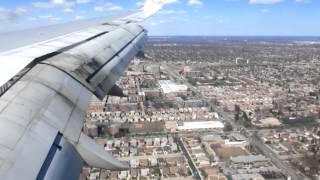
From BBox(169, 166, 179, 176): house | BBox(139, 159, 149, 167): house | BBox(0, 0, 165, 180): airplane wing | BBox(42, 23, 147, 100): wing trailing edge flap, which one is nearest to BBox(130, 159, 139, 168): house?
BBox(139, 159, 149, 167): house

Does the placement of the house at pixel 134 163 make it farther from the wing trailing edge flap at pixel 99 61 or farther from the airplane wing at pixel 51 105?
the airplane wing at pixel 51 105

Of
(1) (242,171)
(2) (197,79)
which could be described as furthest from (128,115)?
(2) (197,79)

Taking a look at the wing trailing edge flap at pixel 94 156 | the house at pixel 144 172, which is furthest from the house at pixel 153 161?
the wing trailing edge flap at pixel 94 156

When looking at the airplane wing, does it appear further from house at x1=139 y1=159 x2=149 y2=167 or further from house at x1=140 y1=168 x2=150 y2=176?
house at x1=139 y1=159 x2=149 y2=167

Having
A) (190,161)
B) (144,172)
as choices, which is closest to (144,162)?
(144,172)

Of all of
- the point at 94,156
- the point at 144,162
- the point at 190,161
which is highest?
the point at 94,156

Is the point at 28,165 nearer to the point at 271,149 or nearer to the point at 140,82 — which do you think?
the point at 271,149

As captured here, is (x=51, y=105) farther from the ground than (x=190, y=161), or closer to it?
farther from the ground

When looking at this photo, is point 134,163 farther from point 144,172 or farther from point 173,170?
point 173,170
